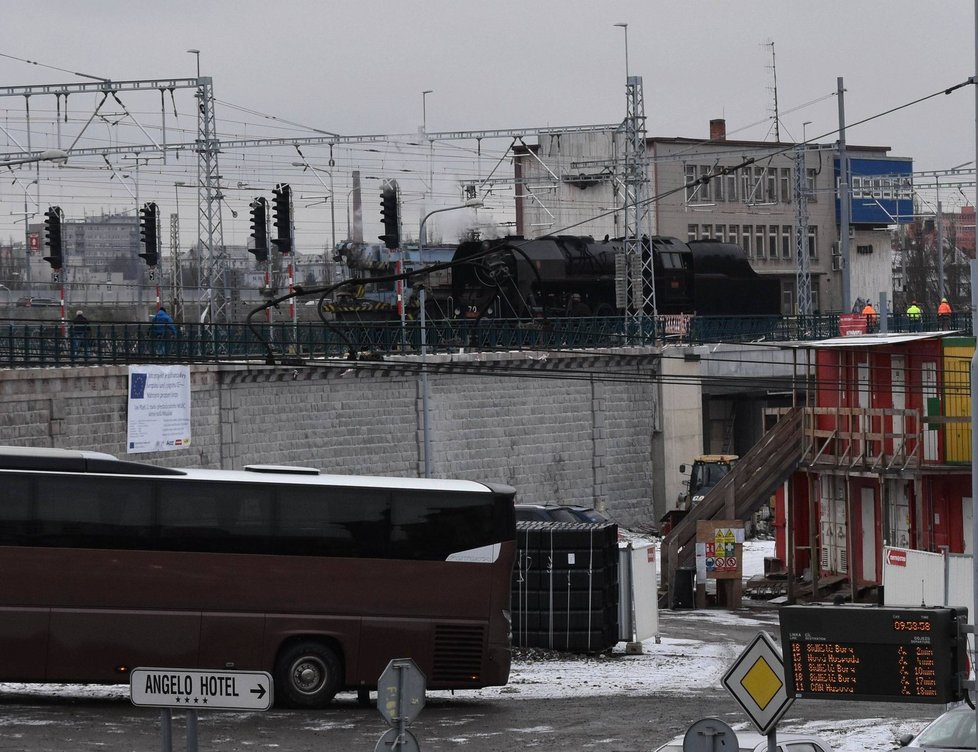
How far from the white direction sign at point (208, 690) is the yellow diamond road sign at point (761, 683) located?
332 cm

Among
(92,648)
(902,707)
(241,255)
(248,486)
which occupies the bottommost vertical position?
(902,707)

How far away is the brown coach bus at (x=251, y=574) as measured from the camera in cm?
1992

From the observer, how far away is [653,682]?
23172mm

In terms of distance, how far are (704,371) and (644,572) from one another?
32.9 metres

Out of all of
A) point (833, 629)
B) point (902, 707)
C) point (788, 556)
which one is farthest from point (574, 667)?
point (788, 556)

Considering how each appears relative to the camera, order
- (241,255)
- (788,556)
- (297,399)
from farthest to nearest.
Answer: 1. (241,255)
2. (297,399)
3. (788,556)

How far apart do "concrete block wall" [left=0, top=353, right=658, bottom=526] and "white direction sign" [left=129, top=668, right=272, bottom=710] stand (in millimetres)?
24908

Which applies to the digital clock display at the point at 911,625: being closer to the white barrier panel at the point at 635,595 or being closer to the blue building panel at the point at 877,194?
the white barrier panel at the point at 635,595

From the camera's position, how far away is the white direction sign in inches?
421

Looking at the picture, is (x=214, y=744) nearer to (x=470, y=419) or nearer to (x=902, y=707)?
(x=902, y=707)

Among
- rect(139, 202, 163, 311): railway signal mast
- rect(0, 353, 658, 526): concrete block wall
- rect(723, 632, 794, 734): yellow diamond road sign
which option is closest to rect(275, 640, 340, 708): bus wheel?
rect(723, 632, 794, 734): yellow diamond road sign

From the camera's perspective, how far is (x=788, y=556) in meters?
37.7

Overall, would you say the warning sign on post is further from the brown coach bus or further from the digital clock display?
the digital clock display

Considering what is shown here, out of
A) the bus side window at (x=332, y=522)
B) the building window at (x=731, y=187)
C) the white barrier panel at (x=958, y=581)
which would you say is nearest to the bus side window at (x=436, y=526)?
the bus side window at (x=332, y=522)
